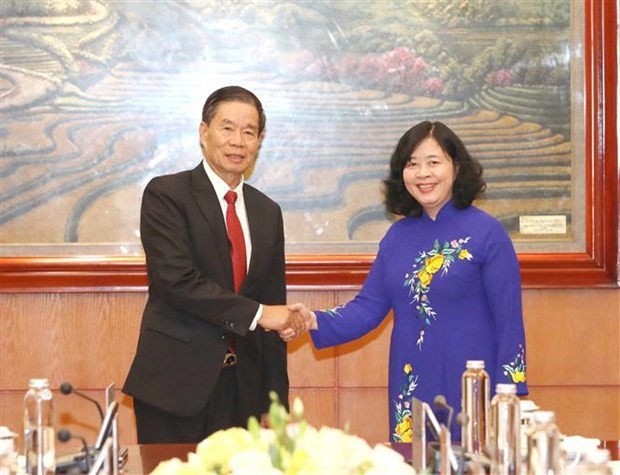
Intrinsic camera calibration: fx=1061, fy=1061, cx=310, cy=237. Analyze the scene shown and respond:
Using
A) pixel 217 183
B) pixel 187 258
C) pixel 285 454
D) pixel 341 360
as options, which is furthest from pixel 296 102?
pixel 285 454

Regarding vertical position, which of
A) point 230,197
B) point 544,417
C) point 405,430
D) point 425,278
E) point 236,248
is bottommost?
point 405,430

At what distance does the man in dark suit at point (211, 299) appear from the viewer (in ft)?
10.3

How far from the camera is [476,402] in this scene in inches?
88.8

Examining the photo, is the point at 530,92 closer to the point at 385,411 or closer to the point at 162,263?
the point at 385,411

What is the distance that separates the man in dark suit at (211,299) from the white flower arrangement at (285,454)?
1506 mm

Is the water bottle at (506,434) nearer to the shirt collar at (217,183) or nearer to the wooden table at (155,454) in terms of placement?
the wooden table at (155,454)

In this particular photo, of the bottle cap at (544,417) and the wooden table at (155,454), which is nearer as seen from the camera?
the bottle cap at (544,417)

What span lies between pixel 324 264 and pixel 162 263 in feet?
3.56

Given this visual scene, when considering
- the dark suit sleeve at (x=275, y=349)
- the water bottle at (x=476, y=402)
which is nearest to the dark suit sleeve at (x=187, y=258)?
the dark suit sleeve at (x=275, y=349)

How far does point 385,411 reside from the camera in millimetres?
4223

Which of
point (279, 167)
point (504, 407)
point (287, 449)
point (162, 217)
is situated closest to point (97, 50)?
point (279, 167)

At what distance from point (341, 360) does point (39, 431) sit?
2.23 m

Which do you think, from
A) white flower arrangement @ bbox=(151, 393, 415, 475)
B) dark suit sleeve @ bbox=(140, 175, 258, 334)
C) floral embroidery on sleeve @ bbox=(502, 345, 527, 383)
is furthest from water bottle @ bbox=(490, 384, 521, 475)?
dark suit sleeve @ bbox=(140, 175, 258, 334)

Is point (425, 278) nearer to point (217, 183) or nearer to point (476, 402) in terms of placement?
point (217, 183)
